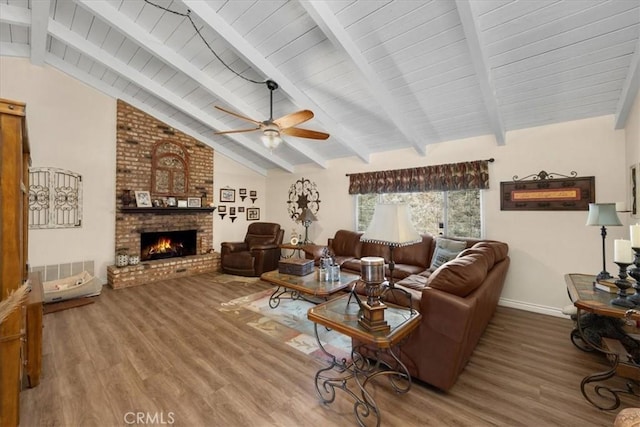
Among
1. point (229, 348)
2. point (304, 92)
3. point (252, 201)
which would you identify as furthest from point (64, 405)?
point (252, 201)

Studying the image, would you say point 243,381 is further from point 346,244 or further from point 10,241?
point 346,244

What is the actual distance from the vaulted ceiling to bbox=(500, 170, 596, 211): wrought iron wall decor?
70cm

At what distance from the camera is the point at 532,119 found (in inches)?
136

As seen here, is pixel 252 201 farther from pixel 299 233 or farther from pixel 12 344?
pixel 12 344

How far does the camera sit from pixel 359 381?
6.70ft

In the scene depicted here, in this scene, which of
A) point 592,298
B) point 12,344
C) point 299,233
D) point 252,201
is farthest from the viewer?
point 252,201

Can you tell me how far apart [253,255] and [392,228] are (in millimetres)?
3998

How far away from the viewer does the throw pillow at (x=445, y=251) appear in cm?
373

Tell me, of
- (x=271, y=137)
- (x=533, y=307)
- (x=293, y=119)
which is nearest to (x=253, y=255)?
(x=271, y=137)

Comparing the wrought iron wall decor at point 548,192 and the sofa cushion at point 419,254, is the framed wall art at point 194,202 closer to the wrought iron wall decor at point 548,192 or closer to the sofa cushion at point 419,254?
the sofa cushion at point 419,254

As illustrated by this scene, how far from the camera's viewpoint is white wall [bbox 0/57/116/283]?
4039 mm

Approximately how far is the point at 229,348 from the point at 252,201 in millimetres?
4745

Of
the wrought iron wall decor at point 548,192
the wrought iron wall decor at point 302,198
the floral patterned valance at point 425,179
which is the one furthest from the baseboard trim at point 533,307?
the wrought iron wall decor at point 302,198

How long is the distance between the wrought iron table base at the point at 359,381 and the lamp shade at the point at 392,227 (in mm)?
780
